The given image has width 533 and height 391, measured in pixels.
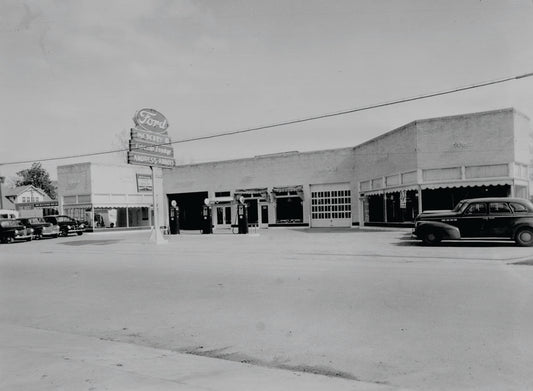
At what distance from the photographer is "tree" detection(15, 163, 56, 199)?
82.4 metres

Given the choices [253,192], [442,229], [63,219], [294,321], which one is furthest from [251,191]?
[294,321]

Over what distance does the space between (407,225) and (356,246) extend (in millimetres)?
8034

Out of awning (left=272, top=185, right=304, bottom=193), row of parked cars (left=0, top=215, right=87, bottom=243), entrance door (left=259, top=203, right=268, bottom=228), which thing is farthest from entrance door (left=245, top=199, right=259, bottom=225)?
row of parked cars (left=0, top=215, right=87, bottom=243)

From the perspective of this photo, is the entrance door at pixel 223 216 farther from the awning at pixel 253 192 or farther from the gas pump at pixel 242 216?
the gas pump at pixel 242 216

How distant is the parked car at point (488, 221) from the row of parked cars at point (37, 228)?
2503 cm

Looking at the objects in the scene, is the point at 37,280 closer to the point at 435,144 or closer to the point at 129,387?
the point at 129,387

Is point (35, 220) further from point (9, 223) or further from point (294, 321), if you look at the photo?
point (294, 321)

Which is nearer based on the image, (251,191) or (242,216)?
(242,216)

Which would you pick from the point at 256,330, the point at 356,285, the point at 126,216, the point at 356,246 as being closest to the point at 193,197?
the point at 126,216

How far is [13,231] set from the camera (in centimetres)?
2858

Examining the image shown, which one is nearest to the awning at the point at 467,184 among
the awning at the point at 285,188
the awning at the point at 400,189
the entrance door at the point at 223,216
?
Result: the awning at the point at 400,189

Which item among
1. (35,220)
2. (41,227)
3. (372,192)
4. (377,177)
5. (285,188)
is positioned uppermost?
(377,177)

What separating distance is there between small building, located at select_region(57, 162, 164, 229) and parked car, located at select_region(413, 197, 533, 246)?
Result: 31755mm

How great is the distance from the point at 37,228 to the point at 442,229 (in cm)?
2587
